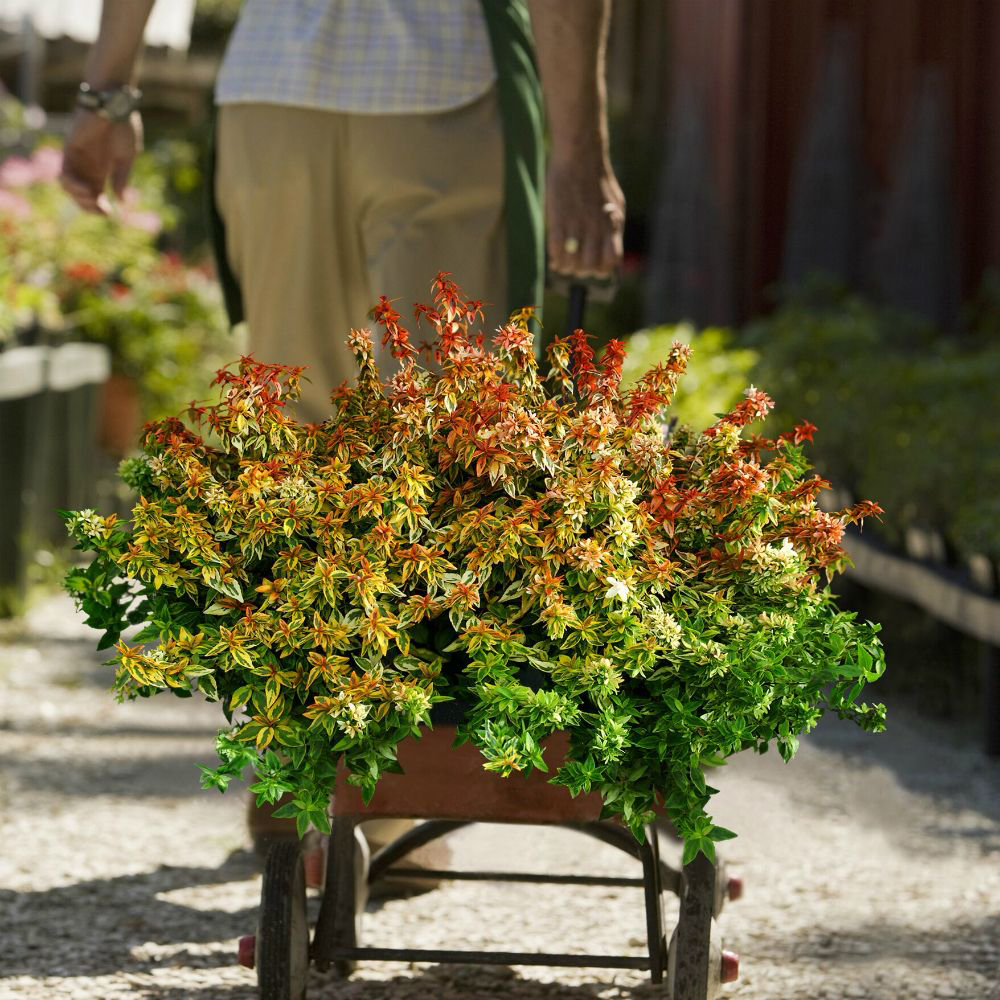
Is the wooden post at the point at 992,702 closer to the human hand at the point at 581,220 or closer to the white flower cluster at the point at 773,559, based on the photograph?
the human hand at the point at 581,220

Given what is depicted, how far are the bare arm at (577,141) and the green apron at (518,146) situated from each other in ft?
0.28

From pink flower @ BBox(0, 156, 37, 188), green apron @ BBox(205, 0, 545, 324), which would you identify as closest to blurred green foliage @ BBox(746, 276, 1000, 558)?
green apron @ BBox(205, 0, 545, 324)

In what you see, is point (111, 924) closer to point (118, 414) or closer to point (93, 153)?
point (93, 153)

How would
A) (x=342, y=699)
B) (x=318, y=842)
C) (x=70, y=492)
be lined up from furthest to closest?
(x=70, y=492) < (x=318, y=842) < (x=342, y=699)

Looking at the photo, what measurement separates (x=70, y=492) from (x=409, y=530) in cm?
426

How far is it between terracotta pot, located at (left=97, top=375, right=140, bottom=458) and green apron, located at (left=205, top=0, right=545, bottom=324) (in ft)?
16.1

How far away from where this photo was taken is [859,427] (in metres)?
4.91

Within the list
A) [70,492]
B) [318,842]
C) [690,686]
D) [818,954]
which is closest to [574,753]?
[690,686]

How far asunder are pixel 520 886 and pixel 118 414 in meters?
4.97

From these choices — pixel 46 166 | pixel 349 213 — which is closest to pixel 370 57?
pixel 349 213

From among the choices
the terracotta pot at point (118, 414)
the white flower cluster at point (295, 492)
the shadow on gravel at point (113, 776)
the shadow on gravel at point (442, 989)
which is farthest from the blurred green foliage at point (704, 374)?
the white flower cluster at point (295, 492)

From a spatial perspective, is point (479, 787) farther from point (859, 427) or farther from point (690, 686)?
point (859, 427)

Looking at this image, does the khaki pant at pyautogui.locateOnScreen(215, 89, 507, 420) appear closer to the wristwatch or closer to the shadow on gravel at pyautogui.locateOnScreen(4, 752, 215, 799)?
the wristwatch

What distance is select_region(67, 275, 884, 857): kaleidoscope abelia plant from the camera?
195 centimetres
